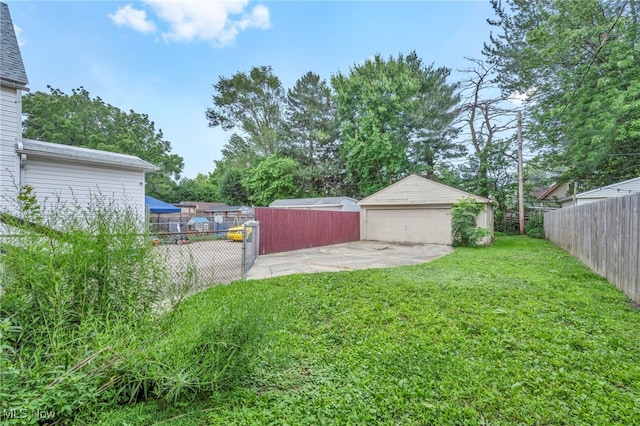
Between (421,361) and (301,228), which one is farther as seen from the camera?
(301,228)

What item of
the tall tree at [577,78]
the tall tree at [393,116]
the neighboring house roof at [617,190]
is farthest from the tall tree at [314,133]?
the neighboring house roof at [617,190]

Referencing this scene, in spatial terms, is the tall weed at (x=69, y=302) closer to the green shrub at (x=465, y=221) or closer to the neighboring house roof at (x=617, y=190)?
the green shrub at (x=465, y=221)

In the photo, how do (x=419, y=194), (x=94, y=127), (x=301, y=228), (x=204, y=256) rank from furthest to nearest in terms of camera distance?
(x=94, y=127), (x=419, y=194), (x=301, y=228), (x=204, y=256)

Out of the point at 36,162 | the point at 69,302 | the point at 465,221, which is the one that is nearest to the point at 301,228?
the point at 465,221

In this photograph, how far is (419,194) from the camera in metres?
12.7

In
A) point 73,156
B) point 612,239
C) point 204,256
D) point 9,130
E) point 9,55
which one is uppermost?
point 9,55

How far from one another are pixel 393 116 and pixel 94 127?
2176 centimetres

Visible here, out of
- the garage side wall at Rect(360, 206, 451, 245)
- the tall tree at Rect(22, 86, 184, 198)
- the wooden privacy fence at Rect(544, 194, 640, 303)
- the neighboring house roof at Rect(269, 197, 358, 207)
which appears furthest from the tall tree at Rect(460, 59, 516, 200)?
the tall tree at Rect(22, 86, 184, 198)

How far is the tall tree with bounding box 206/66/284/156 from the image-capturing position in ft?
84.1

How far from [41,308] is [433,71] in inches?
912

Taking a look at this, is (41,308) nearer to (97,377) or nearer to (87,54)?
(97,377)

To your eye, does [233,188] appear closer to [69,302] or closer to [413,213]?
[413,213]

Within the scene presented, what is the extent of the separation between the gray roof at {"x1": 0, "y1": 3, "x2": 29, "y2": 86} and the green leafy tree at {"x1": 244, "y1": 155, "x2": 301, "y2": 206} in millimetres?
16219

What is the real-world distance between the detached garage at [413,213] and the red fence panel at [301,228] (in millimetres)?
925
